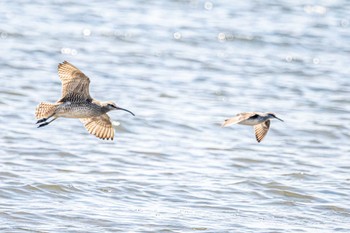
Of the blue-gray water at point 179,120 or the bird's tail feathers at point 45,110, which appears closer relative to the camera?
the bird's tail feathers at point 45,110

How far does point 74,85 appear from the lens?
26.8ft

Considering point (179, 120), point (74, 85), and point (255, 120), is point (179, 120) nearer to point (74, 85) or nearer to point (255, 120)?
point (255, 120)

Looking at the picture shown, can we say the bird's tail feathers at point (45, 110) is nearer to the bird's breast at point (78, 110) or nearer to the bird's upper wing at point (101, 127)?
the bird's breast at point (78, 110)

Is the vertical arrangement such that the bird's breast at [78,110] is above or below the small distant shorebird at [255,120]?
above

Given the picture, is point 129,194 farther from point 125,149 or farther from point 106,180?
point 125,149

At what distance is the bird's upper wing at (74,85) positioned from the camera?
8047 millimetres

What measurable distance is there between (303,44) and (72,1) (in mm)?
5515

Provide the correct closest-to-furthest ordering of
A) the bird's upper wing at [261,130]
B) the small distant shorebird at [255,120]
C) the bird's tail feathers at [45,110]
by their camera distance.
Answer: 1. the bird's tail feathers at [45,110]
2. the small distant shorebird at [255,120]
3. the bird's upper wing at [261,130]

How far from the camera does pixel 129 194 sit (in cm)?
962

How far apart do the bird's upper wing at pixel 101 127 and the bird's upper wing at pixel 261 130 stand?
55.3 inches

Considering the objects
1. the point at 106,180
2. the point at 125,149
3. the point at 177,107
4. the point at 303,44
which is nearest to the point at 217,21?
the point at 303,44

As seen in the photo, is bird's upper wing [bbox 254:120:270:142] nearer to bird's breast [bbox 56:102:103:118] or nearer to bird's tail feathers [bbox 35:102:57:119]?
bird's breast [bbox 56:102:103:118]

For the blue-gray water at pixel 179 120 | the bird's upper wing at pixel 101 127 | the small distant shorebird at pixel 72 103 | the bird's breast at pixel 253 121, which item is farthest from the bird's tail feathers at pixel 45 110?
the bird's breast at pixel 253 121

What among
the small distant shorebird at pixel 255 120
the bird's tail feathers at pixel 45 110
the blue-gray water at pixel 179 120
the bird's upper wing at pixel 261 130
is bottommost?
the blue-gray water at pixel 179 120
